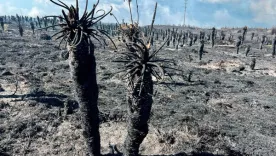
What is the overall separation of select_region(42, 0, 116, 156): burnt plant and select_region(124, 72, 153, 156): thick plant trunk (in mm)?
1819

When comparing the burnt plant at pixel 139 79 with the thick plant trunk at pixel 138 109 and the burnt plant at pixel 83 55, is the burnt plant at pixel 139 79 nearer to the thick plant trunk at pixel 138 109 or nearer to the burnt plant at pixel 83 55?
the thick plant trunk at pixel 138 109

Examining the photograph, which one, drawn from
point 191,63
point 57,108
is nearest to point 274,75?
point 191,63

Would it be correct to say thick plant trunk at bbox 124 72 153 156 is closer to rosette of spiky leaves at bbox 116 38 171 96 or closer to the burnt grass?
rosette of spiky leaves at bbox 116 38 171 96

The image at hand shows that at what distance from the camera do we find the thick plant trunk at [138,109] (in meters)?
9.02

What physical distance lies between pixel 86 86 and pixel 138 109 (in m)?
2.32

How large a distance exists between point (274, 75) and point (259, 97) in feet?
49.6

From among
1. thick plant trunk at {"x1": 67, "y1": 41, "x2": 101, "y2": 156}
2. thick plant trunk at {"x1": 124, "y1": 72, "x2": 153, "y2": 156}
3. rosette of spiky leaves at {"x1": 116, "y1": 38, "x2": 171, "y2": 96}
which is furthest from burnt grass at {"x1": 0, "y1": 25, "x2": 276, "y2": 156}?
thick plant trunk at {"x1": 67, "y1": 41, "x2": 101, "y2": 156}

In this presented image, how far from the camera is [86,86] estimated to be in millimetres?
9984

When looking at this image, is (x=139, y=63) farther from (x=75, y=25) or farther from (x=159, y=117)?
(x=159, y=117)

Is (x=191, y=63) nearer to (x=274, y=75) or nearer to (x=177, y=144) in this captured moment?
(x=274, y=75)

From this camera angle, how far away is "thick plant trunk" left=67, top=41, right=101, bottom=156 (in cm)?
954

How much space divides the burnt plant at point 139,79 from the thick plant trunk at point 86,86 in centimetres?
144

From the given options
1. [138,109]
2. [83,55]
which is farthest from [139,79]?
[83,55]

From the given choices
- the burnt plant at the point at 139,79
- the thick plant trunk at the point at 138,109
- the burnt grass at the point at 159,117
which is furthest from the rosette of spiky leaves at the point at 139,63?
the burnt grass at the point at 159,117
